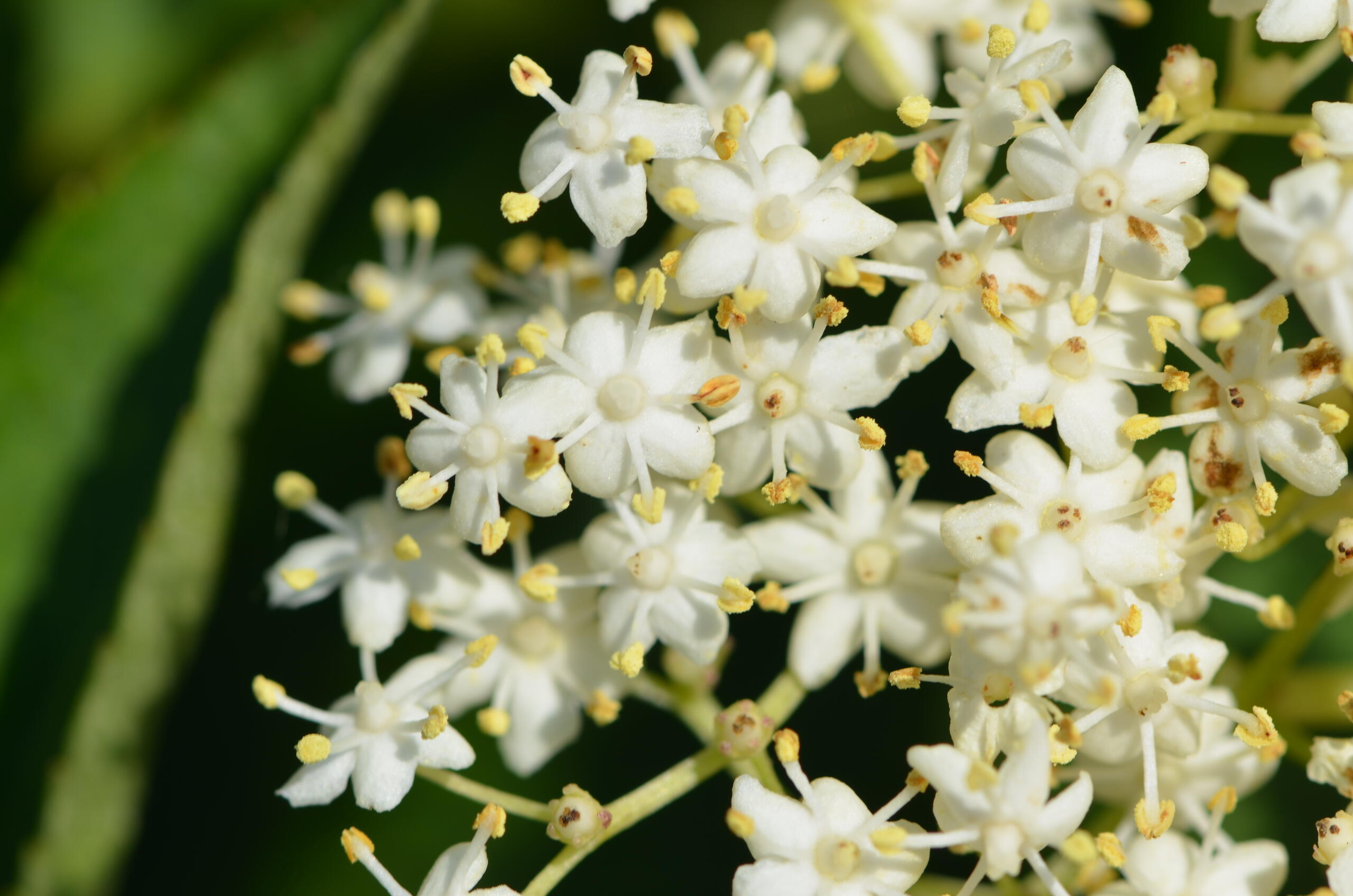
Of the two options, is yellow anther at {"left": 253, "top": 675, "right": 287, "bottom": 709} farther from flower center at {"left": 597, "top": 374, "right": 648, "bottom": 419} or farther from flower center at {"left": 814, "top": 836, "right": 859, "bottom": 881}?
flower center at {"left": 814, "top": 836, "right": 859, "bottom": 881}

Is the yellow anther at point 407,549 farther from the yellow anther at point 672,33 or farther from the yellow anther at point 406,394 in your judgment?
the yellow anther at point 672,33

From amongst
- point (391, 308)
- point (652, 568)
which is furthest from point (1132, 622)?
point (391, 308)

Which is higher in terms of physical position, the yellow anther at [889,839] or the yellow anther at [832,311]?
the yellow anther at [832,311]

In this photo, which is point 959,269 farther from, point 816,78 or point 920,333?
point 816,78

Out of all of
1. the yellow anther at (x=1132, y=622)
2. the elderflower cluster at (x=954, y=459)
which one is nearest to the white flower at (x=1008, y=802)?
the elderflower cluster at (x=954, y=459)

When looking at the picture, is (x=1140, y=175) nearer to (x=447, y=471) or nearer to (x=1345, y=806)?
(x=447, y=471)

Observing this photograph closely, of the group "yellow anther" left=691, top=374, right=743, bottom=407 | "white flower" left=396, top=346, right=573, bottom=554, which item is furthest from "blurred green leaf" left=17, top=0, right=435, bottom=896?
"yellow anther" left=691, top=374, right=743, bottom=407

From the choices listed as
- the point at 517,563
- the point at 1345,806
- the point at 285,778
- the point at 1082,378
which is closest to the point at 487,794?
the point at 517,563
